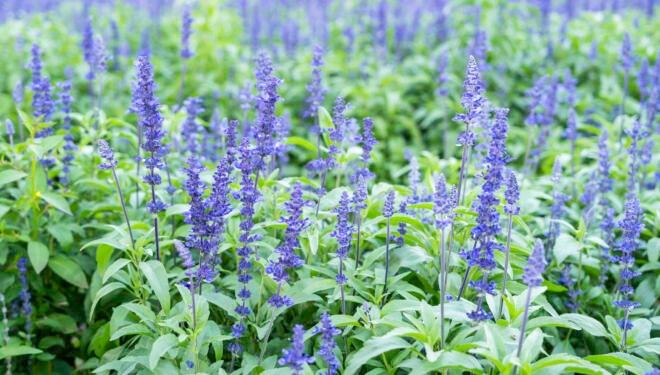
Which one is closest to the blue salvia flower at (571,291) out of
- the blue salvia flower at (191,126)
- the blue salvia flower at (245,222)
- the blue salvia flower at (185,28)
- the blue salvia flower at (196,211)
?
the blue salvia flower at (245,222)

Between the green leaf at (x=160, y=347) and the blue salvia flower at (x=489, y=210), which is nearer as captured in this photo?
the green leaf at (x=160, y=347)

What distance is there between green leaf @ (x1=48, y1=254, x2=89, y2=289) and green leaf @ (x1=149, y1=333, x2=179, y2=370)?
4.77ft

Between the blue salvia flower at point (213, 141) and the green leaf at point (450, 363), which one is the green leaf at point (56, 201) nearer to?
the blue salvia flower at point (213, 141)

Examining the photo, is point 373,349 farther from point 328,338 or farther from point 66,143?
point 66,143

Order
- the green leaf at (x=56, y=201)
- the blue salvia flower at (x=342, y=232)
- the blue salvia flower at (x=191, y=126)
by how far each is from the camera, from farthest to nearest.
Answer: the blue salvia flower at (x=191, y=126), the green leaf at (x=56, y=201), the blue salvia flower at (x=342, y=232)

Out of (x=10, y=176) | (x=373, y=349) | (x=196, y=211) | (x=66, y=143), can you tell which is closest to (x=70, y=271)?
(x=10, y=176)

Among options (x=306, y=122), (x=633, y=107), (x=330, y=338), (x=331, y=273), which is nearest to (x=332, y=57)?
(x=306, y=122)

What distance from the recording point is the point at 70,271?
4.64 metres

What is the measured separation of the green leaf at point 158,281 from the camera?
3650 mm

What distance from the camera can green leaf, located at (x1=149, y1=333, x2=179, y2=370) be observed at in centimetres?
319

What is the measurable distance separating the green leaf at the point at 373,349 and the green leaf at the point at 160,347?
2.91 feet

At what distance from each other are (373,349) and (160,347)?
3.40 ft

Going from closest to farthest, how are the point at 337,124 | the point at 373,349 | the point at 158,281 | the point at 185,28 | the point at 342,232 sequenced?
the point at 373,349 → the point at 342,232 → the point at 158,281 → the point at 337,124 → the point at 185,28

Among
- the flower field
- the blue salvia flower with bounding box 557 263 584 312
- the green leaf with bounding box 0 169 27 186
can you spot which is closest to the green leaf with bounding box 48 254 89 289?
the flower field
